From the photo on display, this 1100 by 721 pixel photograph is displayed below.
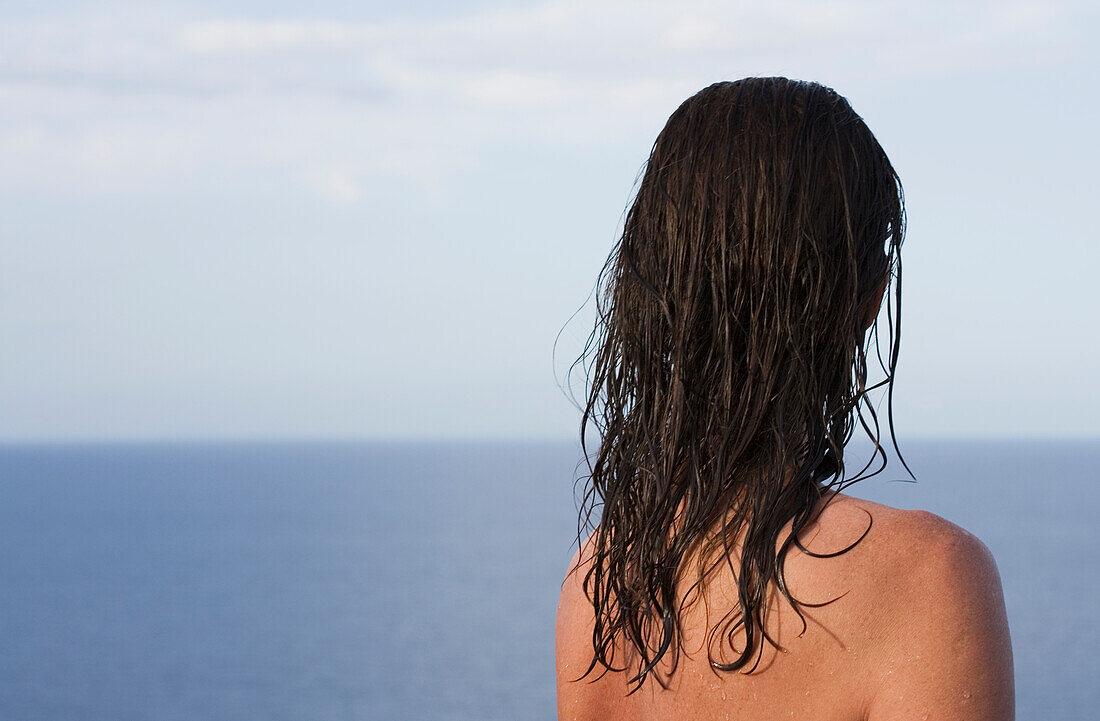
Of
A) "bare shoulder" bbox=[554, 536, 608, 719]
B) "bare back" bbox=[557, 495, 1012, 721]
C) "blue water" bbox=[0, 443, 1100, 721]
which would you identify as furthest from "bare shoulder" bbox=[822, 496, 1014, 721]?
"blue water" bbox=[0, 443, 1100, 721]

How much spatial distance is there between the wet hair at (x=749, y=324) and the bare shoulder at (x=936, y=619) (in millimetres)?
68

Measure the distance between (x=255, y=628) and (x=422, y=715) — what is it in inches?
999

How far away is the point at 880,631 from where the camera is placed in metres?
1.32

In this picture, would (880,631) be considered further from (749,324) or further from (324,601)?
(324,601)

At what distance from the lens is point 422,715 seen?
2852 inches

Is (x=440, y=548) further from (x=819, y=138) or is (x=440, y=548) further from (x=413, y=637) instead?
(x=819, y=138)

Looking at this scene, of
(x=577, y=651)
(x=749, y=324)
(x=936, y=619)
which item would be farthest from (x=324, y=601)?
(x=936, y=619)

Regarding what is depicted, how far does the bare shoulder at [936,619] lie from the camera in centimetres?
128

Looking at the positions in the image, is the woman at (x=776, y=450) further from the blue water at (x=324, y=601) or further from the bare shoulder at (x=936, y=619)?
the blue water at (x=324, y=601)

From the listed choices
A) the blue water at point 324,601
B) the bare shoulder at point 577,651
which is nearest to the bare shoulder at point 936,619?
the bare shoulder at point 577,651

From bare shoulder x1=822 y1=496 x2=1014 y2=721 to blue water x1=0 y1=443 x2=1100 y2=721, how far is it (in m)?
43.9

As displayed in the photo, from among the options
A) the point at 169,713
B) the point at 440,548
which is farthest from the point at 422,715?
the point at 440,548

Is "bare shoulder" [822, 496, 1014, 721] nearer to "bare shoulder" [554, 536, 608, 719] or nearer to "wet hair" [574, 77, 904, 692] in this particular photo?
"wet hair" [574, 77, 904, 692]

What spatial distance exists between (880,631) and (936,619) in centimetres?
7
